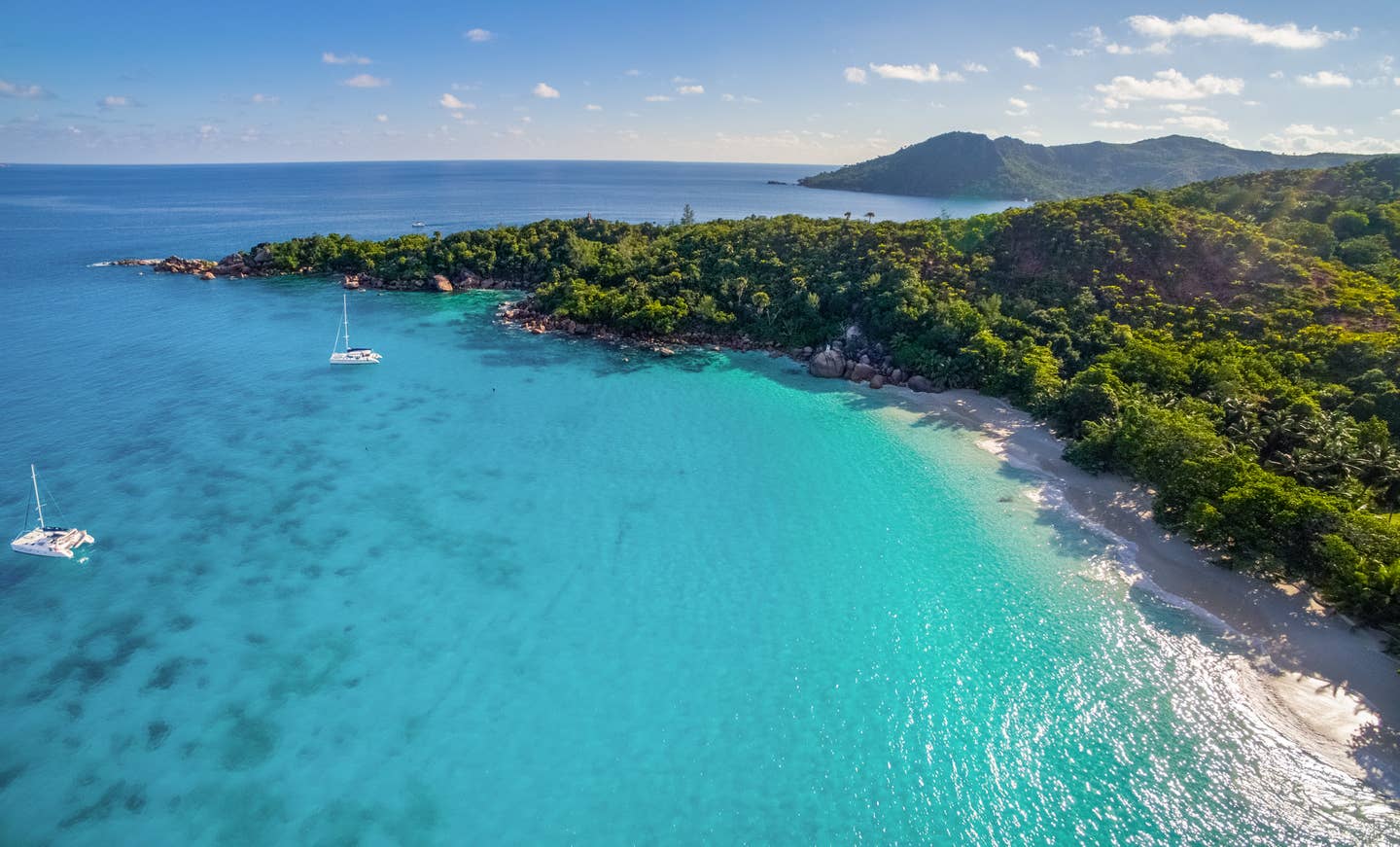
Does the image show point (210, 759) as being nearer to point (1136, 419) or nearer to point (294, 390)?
point (294, 390)

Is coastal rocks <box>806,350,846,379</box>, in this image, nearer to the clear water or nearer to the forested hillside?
the forested hillside

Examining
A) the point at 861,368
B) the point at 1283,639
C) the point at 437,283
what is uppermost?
the point at 437,283

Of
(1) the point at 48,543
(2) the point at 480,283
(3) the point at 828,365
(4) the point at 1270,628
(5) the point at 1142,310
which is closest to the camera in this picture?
(4) the point at 1270,628

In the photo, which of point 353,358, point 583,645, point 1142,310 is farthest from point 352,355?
point 1142,310

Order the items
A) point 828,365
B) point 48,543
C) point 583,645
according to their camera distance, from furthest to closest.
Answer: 1. point 828,365
2. point 48,543
3. point 583,645

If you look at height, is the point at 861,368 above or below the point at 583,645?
above

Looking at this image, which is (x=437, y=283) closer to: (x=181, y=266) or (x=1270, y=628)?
(x=181, y=266)

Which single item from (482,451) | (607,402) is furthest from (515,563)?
(607,402)
